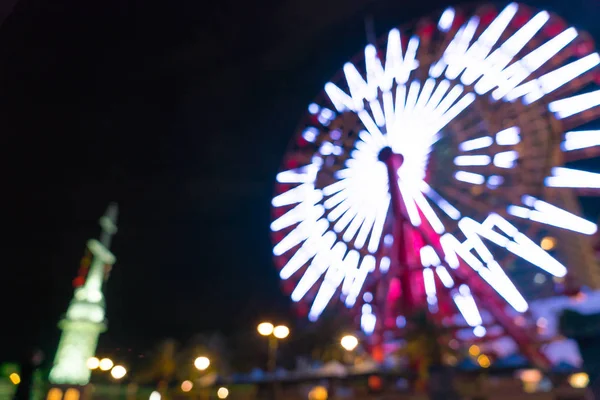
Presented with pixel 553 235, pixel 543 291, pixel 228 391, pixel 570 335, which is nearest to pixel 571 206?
pixel 553 235

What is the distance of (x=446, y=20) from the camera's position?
86.4 feet

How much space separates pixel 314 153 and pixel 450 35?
9.59 m

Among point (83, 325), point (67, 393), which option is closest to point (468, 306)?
point (67, 393)

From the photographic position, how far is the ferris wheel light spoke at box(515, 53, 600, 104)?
75.0ft

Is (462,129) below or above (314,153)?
below

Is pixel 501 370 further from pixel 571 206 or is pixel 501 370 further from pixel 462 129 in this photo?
pixel 571 206

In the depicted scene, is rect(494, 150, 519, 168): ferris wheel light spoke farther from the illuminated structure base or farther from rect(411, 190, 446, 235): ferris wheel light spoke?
the illuminated structure base

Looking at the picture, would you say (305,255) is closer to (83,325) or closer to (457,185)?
(457,185)

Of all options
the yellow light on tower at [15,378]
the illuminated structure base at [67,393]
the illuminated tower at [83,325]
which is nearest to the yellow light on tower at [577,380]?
the yellow light on tower at [15,378]

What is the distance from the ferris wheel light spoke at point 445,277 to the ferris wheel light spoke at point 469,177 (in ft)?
14.2

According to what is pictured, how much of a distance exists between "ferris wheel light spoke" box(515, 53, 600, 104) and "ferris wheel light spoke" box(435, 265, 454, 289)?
878 centimetres

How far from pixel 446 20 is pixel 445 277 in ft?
43.8

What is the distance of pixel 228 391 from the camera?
97.6 ft

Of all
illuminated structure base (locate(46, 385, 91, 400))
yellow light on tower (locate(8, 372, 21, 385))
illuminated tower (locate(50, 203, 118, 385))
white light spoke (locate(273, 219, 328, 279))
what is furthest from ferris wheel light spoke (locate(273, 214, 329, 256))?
illuminated tower (locate(50, 203, 118, 385))
